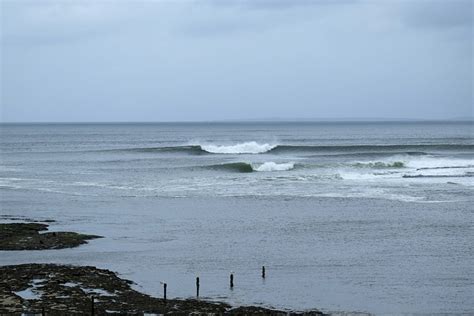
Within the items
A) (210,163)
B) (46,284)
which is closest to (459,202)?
(46,284)

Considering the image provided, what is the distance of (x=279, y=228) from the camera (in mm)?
30266

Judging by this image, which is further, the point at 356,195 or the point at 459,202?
the point at 356,195

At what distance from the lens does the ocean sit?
67.5ft

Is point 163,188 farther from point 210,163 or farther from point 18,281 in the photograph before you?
point 18,281

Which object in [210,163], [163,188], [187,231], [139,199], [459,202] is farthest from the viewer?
[210,163]

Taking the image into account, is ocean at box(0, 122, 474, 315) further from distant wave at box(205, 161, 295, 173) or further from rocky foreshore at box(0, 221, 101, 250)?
rocky foreshore at box(0, 221, 101, 250)

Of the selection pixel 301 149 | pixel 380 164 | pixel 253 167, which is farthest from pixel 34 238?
pixel 301 149

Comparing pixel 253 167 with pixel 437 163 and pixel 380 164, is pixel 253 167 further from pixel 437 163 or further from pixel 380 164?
pixel 437 163

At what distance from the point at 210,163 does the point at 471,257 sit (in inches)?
1716

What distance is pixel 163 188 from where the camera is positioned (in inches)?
1805

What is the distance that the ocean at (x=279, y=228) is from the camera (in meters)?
20.6

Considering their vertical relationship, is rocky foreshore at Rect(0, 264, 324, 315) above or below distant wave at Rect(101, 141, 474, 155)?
below

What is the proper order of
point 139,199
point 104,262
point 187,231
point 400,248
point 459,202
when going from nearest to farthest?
point 104,262 < point 400,248 < point 187,231 < point 459,202 < point 139,199

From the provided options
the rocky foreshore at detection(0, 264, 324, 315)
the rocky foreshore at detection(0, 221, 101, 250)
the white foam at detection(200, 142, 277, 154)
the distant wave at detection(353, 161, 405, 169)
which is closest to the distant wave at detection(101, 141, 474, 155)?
the white foam at detection(200, 142, 277, 154)
